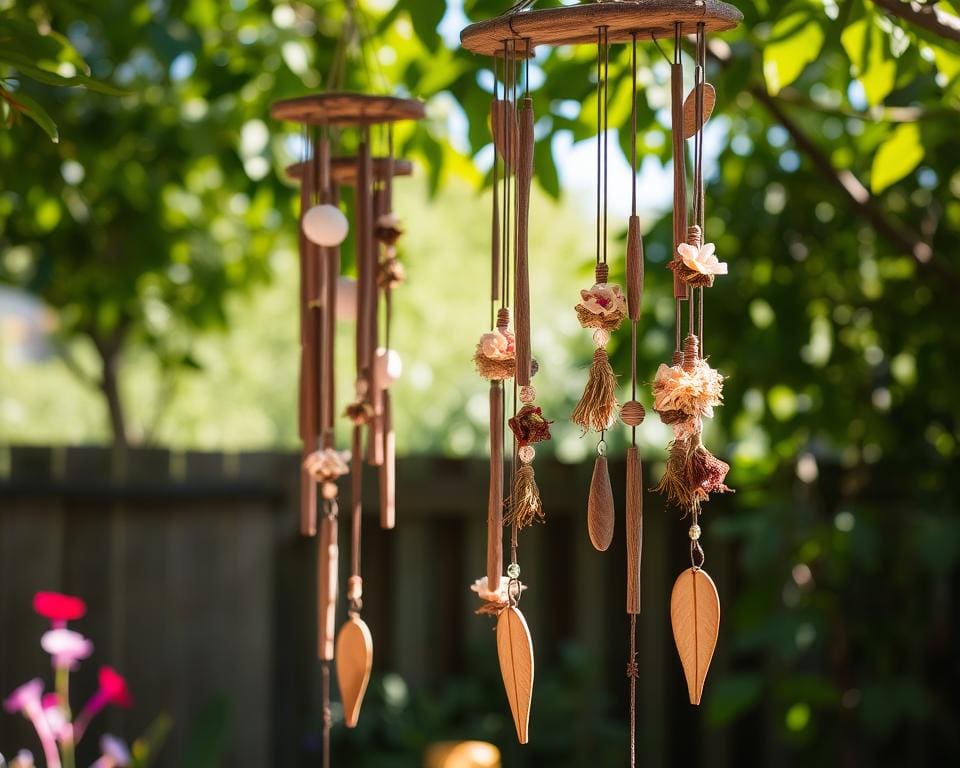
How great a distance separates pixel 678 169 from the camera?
1458mm

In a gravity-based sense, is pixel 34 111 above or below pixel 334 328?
above

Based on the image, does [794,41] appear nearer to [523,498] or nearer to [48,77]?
[523,498]

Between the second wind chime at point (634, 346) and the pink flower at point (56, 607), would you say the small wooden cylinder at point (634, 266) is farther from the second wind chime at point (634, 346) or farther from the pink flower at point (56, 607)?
the pink flower at point (56, 607)

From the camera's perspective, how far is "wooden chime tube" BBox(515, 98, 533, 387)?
1.45 m

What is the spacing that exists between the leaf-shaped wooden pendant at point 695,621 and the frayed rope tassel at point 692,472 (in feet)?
0.32

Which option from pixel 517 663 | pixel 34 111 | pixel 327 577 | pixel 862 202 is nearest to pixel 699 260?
pixel 517 663

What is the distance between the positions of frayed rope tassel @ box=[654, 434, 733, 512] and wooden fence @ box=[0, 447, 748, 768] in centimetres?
266

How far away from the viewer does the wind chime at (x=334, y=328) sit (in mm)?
1843

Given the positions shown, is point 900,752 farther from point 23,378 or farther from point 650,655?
point 23,378

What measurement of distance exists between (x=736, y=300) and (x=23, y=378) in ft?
23.0

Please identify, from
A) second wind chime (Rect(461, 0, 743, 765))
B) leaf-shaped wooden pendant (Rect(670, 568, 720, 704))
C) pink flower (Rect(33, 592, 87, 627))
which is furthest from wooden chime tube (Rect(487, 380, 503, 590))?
pink flower (Rect(33, 592, 87, 627))

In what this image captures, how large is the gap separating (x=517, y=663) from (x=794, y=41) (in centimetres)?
115

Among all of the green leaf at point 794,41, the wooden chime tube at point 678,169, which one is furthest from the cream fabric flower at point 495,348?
the green leaf at point 794,41

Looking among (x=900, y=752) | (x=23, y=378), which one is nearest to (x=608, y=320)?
(x=900, y=752)
